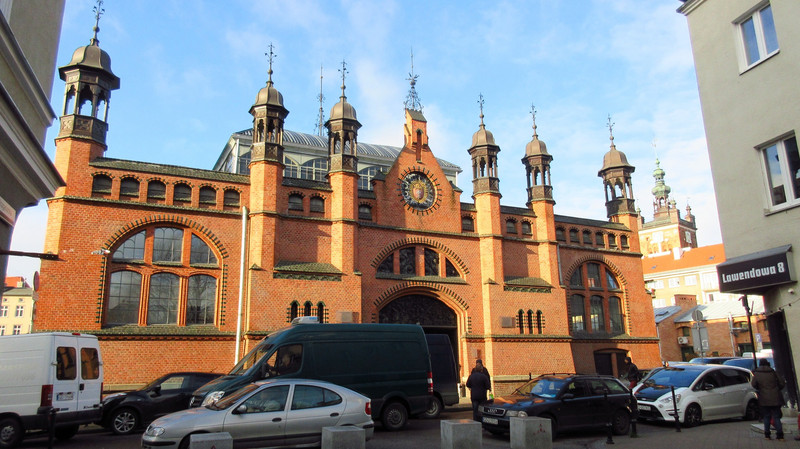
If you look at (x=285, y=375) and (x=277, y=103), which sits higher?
(x=277, y=103)

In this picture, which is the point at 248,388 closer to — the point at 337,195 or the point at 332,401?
the point at 332,401

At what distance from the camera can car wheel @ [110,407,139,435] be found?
554 inches

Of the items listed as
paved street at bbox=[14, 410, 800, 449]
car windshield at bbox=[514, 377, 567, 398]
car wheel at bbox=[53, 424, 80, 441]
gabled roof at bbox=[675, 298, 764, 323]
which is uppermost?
gabled roof at bbox=[675, 298, 764, 323]

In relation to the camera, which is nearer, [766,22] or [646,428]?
[766,22]

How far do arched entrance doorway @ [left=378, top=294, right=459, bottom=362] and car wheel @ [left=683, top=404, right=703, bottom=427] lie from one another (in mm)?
11274

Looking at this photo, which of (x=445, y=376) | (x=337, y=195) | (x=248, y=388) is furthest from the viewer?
(x=337, y=195)

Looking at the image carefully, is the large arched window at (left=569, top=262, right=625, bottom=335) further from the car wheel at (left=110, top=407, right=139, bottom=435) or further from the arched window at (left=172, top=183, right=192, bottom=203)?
the car wheel at (left=110, top=407, right=139, bottom=435)

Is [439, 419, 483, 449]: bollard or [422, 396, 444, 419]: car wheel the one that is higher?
[439, 419, 483, 449]: bollard

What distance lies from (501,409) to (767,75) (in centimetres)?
989

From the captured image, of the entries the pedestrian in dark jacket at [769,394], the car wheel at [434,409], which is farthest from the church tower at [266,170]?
the pedestrian in dark jacket at [769,394]

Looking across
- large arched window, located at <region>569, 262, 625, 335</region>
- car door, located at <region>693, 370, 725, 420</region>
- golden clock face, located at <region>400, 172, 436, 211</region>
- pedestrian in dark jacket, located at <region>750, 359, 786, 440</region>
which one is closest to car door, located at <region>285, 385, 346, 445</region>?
pedestrian in dark jacket, located at <region>750, 359, 786, 440</region>

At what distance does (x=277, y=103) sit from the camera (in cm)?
2373

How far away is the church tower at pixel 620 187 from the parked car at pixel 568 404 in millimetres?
19901

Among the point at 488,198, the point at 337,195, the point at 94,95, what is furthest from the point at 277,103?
the point at 488,198
